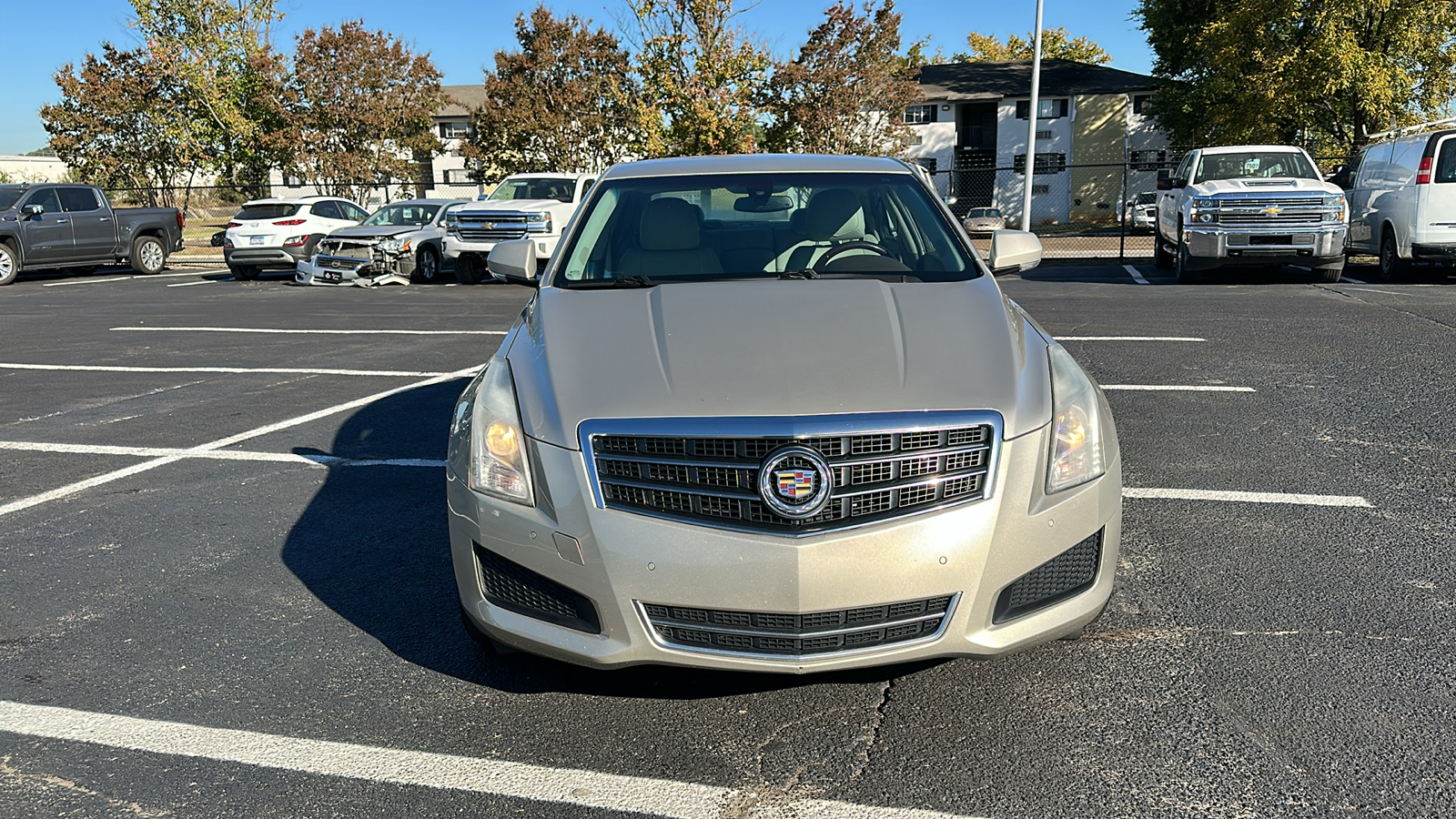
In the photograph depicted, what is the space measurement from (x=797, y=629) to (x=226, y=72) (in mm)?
38776

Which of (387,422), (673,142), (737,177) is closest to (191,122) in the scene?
(673,142)

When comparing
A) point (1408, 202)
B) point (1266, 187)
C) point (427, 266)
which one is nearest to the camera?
point (1408, 202)

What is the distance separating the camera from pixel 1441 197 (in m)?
14.1

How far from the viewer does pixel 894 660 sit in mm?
2988

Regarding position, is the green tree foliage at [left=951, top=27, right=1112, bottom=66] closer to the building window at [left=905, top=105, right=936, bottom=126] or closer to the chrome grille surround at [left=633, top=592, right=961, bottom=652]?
the building window at [left=905, top=105, right=936, bottom=126]

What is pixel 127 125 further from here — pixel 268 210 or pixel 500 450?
pixel 500 450

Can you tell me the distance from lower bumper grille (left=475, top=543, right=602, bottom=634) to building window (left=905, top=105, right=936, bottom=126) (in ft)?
199

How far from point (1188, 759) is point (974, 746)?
54 cm

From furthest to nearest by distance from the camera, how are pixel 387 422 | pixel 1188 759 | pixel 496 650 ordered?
1. pixel 387 422
2. pixel 496 650
3. pixel 1188 759

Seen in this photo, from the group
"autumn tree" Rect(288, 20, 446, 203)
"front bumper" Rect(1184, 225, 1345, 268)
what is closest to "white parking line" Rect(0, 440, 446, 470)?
"front bumper" Rect(1184, 225, 1345, 268)

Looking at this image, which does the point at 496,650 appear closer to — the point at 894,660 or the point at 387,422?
the point at 894,660

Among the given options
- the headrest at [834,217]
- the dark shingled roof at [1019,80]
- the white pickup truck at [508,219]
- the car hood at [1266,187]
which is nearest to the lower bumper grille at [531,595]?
the headrest at [834,217]

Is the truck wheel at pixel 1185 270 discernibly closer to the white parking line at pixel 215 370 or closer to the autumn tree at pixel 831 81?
the white parking line at pixel 215 370

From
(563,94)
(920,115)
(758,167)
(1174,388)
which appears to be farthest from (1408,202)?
(920,115)
